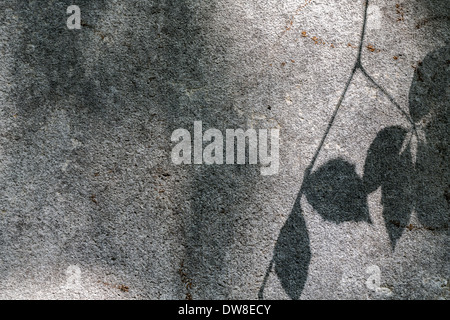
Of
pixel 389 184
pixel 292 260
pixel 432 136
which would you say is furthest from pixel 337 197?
pixel 432 136

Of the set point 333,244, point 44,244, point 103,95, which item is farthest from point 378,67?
point 44,244

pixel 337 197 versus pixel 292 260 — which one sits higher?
pixel 337 197

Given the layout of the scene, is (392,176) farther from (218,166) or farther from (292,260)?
(218,166)

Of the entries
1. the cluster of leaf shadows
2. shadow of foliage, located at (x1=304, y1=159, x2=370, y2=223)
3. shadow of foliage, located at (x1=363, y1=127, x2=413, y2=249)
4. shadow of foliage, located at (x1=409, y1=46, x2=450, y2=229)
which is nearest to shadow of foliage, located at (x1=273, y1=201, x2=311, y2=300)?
the cluster of leaf shadows

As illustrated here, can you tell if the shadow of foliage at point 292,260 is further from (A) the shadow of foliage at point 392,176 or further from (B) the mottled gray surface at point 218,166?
(A) the shadow of foliage at point 392,176

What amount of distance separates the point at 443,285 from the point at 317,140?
4.02 ft

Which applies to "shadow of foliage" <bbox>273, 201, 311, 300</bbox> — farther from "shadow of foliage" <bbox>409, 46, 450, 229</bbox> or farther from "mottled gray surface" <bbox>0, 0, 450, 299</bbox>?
"shadow of foliage" <bbox>409, 46, 450, 229</bbox>

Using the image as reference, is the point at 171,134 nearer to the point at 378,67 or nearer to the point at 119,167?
the point at 119,167

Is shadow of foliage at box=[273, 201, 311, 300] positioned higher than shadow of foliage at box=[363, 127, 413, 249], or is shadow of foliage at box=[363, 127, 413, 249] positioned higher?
shadow of foliage at box=[363, 127, 413, 249]

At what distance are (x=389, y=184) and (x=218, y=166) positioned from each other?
3.60 ft

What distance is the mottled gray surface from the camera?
86.4 inches

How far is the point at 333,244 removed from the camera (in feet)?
7.25

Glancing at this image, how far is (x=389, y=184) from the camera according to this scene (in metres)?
2.23

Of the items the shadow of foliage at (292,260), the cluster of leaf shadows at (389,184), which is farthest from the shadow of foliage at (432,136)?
the shadow of foliage at (292,260)
